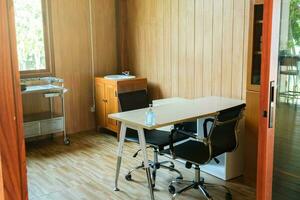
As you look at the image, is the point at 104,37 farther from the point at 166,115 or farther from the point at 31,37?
the point at 166,115

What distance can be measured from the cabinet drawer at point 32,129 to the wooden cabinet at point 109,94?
104 centimetres

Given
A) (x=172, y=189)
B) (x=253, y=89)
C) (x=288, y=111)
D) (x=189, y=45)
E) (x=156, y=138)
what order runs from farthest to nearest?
(x=189, y=45)
(x=156, y=138)
(x=253, y=89)
(x=172, y=189)
(x=288, y=111)

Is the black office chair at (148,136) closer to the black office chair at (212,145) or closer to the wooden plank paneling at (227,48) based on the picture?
the black office chair at (212,145)

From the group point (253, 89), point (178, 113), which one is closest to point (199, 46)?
point (253, 89)

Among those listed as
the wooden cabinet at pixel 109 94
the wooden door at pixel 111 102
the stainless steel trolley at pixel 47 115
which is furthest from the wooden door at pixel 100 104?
the stainless steel trolley at pixel 47 115

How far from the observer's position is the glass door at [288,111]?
2430mm

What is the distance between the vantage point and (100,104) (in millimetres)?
5305

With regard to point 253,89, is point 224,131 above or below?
below

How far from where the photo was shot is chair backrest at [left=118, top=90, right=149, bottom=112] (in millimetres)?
3723

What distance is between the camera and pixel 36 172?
3816 millimetres

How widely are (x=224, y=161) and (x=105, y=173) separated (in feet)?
4.46

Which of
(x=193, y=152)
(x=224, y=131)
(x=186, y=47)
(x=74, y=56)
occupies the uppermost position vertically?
(x=186, y=47)

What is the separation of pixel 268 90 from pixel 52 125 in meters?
3.48

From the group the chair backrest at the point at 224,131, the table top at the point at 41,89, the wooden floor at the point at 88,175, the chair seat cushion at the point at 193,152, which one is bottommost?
the wooden floor at the point at 88,175
